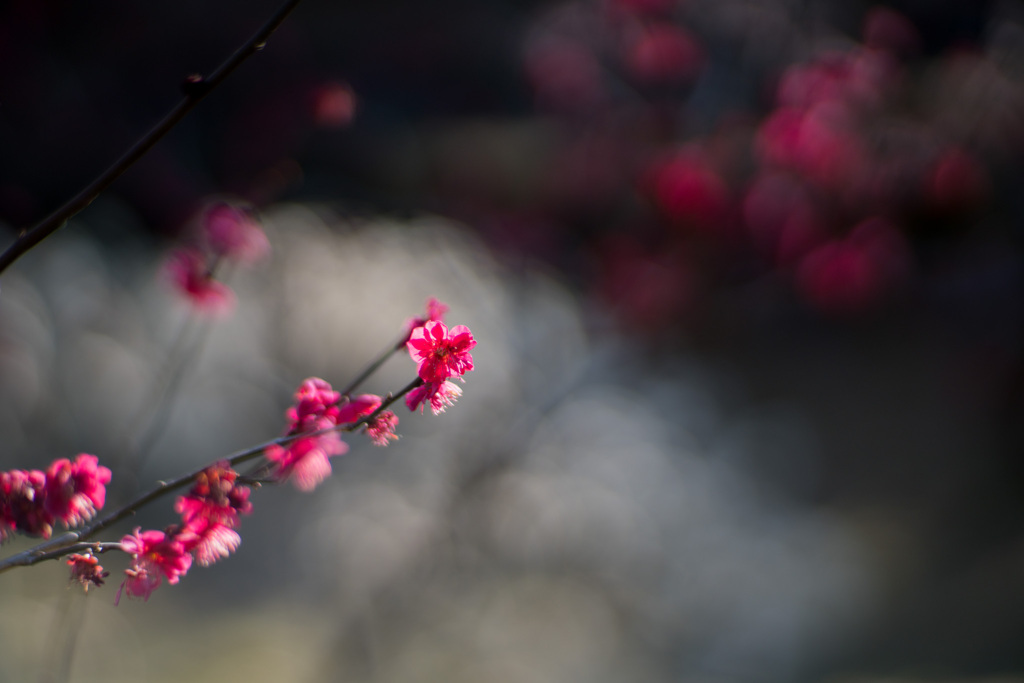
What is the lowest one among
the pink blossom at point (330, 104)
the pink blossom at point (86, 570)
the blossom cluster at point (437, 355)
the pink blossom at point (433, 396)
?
the pink blossom at point (86, 570)

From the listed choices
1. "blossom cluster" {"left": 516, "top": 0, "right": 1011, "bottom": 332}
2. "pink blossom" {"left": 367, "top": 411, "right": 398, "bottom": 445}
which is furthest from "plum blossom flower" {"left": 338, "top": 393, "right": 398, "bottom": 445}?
"blossom cluster" {"left": 516, "top": 0, "right": 1011, "bottom": 332}

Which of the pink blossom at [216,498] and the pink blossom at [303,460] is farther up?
the pink blossom at [303,460]

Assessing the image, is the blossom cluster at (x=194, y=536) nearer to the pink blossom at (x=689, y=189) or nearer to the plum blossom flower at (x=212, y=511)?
the plum blossom flower at (x=212, y=511)

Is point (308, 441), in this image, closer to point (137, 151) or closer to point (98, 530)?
point (98, 530)

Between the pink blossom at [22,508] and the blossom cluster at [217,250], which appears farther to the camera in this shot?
the blossom cluster at [217,250]

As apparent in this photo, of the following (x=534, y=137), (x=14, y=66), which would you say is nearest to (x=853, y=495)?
(x=534, y=137)

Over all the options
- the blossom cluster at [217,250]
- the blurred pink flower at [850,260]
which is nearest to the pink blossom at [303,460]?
the blossom cluster at [217,250]

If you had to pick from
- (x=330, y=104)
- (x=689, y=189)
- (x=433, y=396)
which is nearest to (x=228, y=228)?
(x=330, y=104)
